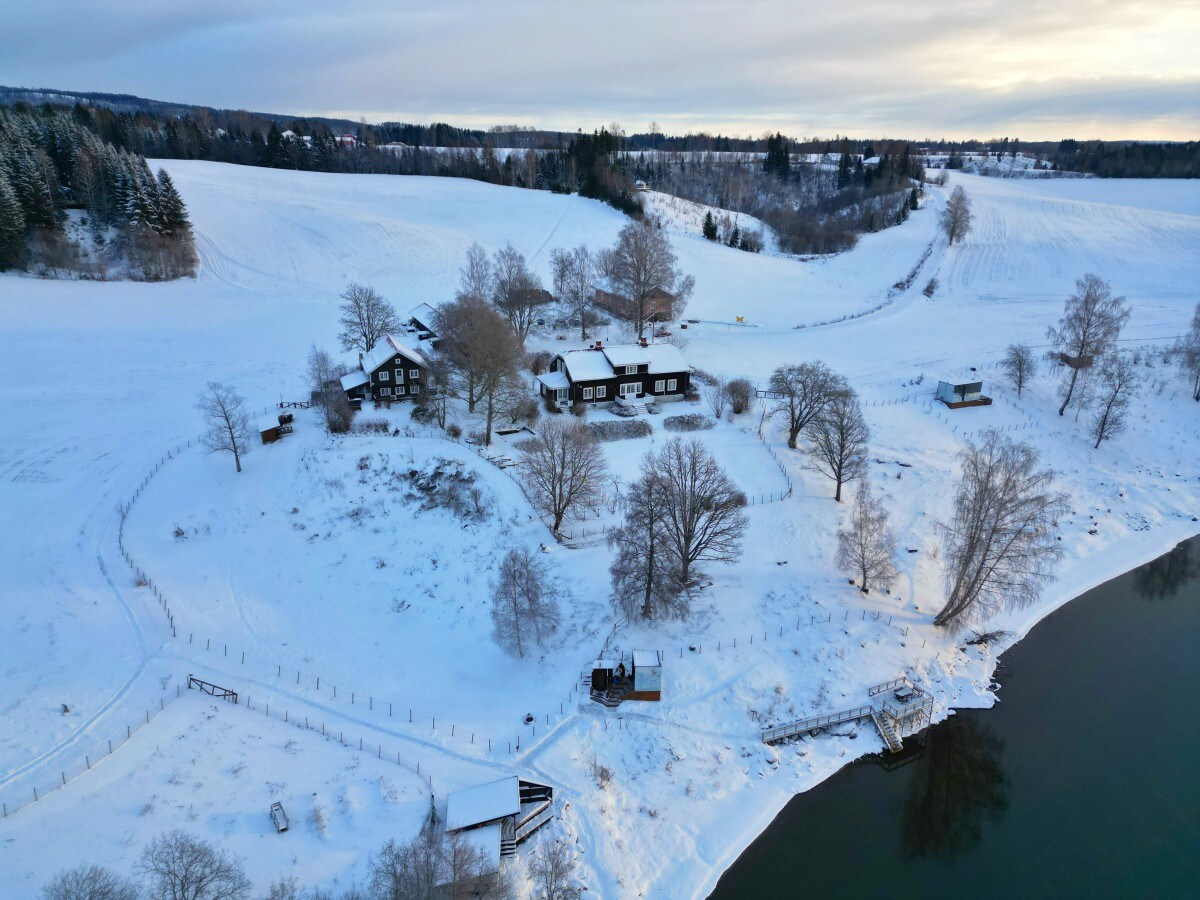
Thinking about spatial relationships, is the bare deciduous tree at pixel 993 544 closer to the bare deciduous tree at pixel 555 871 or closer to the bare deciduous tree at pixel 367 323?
the bare deciduous tree at pixel 555 871

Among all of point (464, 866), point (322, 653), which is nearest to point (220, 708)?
point (322, 653)

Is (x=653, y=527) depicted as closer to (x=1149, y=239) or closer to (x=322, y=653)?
(x=322, y=653)

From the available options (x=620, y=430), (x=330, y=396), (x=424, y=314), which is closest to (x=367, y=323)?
(x=424, y=314)

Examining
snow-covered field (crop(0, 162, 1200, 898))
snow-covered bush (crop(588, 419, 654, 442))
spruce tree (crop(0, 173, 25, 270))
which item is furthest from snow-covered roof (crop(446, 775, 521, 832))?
spruce tree (crop(0, 173, 25, 270))

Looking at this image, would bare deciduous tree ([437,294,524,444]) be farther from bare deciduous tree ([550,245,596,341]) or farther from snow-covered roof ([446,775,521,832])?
snow-covered roof ([446,775,521,832])

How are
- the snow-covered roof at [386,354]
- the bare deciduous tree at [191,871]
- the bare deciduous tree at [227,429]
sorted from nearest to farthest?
the bare deciduous tree at [191,871]
the bare deciduous tree at [227,429]
the snow-covered roof at [386,354]

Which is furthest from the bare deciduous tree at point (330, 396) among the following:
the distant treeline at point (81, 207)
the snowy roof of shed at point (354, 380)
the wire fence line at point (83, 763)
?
the distant treeline at point (81, 207)

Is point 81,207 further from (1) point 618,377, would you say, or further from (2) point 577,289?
(1) point 618,377
